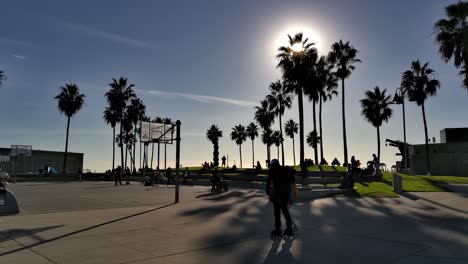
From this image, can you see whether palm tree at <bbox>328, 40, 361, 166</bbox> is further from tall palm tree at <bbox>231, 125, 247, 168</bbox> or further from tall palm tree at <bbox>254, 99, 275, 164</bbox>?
tall palm tree at <bbox>231, 125, 247, 168</bbox>

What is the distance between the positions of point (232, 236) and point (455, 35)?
25.2 m

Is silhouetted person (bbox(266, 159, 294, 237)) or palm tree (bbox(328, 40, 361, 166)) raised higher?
palm tree (bbox(328, 40, 361, 166))

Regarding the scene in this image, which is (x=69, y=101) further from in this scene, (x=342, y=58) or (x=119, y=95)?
(x=342, y=58)

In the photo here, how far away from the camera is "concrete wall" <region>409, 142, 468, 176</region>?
48.0 m

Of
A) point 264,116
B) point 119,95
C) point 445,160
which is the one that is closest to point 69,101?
point 119,95

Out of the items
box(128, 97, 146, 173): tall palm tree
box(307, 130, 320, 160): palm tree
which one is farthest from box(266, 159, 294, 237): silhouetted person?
box(128, 97, 146, 173): tall palm tree

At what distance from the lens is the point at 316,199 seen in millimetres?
16906

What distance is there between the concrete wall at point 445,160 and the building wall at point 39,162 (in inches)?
2315

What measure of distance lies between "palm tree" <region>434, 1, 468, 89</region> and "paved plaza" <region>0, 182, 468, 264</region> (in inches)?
665

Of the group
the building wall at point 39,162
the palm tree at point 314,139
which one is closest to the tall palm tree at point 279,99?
the palm tree at point 314,139

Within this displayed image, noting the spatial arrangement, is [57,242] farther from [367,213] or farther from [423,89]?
[423,89]

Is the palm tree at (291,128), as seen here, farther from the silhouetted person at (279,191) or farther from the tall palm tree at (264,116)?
the silhouetted person at (279,191)

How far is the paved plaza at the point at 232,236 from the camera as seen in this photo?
6184 millimetres

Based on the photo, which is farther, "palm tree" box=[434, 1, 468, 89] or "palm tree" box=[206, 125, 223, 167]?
"palm tree" box=[206, 125, 223, 167]
